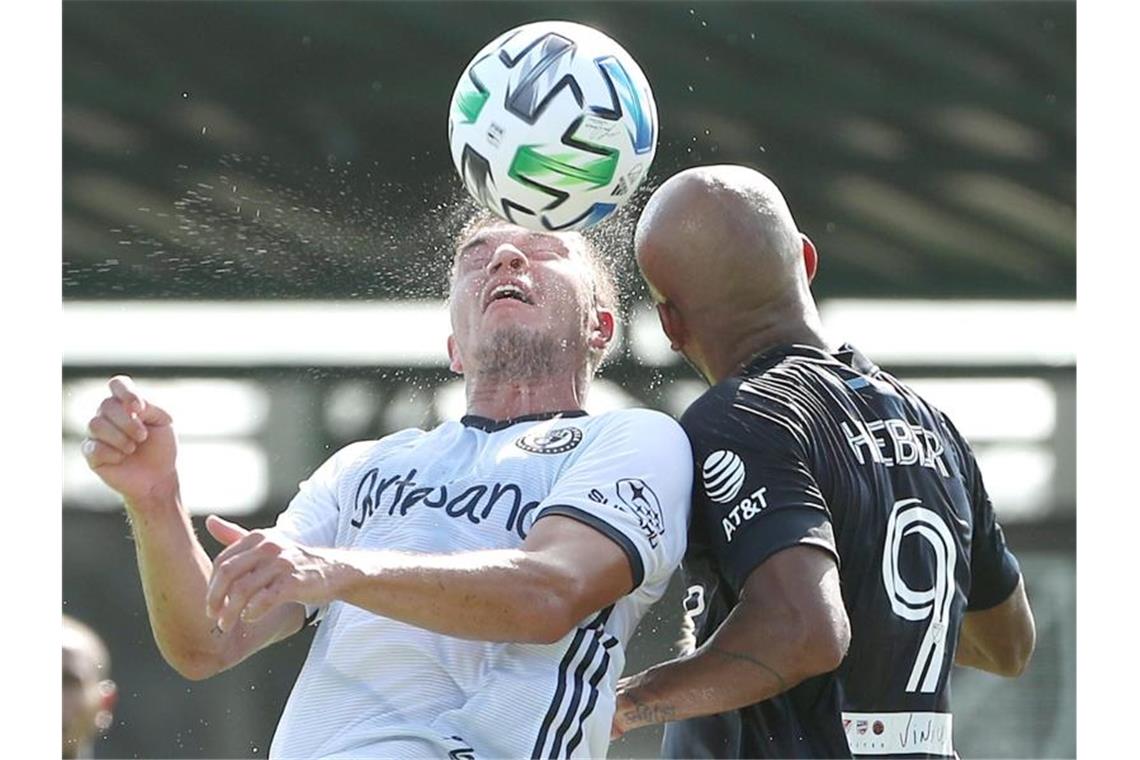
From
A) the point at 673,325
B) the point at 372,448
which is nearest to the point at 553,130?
the point at 673,325

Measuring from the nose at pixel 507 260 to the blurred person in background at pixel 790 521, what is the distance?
0.35 m

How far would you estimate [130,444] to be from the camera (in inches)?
165

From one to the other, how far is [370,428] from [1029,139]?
15.1 ft

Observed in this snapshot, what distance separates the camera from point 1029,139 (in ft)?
38.8

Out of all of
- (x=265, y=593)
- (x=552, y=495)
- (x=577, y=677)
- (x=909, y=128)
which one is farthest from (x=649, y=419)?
(x=909, y=128)

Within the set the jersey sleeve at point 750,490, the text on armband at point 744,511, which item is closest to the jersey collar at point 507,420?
the jersey sleeve at point 750,490

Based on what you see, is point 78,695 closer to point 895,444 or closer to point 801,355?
point 801,355

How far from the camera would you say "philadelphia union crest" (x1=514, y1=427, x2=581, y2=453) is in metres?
4.40

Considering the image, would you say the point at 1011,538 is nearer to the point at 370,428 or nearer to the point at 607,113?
the point at 370,428

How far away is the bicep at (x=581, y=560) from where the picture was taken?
3.93 m

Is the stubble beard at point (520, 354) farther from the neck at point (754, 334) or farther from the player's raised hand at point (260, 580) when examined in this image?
the player's raised hand at point (260, 580)

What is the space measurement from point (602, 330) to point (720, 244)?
0.57 meters

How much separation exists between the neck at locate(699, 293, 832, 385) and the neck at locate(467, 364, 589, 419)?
422 mm

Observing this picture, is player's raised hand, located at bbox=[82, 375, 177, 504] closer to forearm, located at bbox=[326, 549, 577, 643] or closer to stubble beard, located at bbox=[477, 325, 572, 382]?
forearm, located at bbox=[326, 549, 577, 643]
